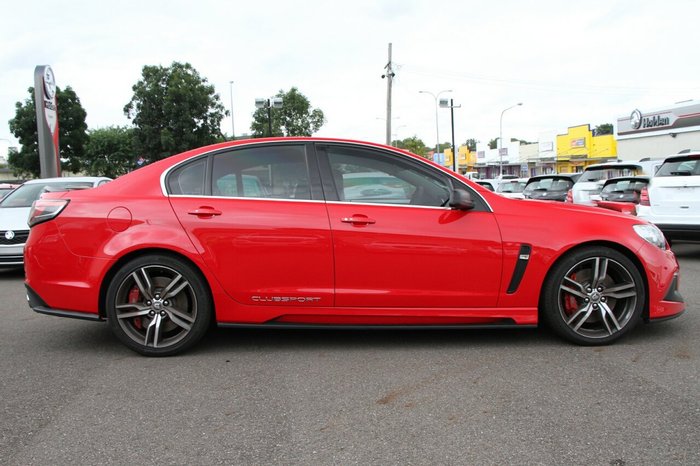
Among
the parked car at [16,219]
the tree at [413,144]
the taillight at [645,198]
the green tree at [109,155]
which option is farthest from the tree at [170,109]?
the tree at [413,144]

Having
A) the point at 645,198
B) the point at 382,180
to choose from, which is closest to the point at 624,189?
the point at 645,198

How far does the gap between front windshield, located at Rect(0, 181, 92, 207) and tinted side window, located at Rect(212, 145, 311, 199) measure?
5.53m

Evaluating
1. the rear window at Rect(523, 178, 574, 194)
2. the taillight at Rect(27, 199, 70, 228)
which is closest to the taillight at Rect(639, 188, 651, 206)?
the rear window at Rect(523, 178, 574, 194)

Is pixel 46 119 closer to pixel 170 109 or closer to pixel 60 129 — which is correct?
pixel 170 109

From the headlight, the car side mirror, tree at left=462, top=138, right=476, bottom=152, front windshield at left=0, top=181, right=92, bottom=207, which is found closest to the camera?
the car side mirror

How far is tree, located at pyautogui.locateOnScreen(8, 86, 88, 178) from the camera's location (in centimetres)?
4016

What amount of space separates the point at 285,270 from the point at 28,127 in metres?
44.0

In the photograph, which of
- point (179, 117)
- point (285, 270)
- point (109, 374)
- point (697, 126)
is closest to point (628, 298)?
point (285, 270)

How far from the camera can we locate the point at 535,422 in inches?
115

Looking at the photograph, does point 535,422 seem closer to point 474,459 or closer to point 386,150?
point 474,459

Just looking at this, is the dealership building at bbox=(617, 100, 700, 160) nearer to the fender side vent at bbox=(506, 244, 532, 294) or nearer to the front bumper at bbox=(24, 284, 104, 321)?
the fender side vent at bbox=(506, 244, 532, 294)

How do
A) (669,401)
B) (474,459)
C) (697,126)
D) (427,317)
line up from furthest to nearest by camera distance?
(697,126), (427,317), (669,401), (474,459)

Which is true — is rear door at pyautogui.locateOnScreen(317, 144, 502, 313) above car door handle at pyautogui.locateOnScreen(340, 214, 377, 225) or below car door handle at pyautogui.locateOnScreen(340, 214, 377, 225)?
below

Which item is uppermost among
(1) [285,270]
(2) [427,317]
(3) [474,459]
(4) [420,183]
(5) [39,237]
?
(4) [420,183]
